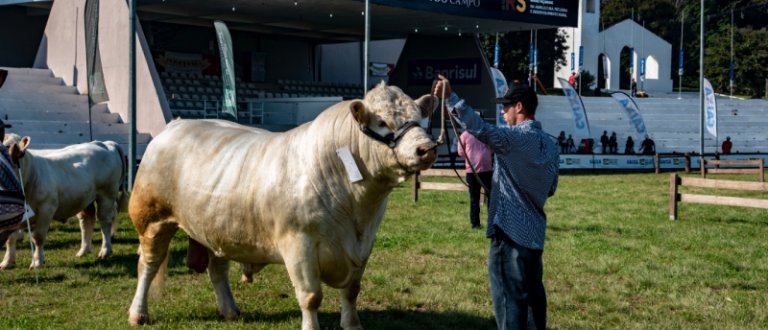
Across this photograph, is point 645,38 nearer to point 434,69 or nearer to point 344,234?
point 434,69

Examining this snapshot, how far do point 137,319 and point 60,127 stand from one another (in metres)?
19.9

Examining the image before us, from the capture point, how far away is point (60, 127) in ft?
81.1

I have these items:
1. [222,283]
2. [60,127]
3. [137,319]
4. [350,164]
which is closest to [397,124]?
[350,164]

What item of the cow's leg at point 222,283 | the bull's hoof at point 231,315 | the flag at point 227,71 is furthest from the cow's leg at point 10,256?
the flag at point 227,71

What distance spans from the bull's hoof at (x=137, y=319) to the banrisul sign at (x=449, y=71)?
1340 inches

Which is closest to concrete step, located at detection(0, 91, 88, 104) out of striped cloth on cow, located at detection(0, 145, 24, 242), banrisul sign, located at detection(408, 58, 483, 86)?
banrisul sign, located at detection(408, 58, 483, 86)

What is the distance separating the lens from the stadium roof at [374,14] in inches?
1210

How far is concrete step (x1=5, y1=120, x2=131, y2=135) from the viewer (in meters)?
23.6

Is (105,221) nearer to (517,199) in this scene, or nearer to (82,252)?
(82,252)

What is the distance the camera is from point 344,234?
5.54 metres

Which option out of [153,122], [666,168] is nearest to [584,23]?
[666,168]

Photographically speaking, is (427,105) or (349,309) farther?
(349,309)

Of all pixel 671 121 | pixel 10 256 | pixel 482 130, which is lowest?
pixel 10 256

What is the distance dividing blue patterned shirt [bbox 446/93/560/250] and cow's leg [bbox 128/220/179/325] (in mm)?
2993
